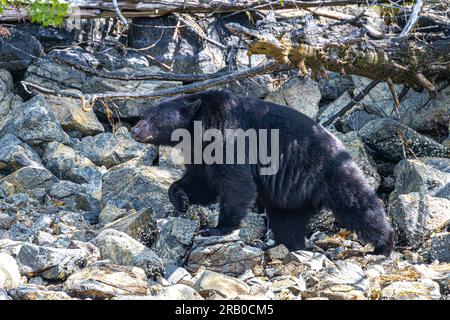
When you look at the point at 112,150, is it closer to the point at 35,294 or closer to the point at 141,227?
the point at 141,227

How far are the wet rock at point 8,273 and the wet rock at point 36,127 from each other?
382 centimetres

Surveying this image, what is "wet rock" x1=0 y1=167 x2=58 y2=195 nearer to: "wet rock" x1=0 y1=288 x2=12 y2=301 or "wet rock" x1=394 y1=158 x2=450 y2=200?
"wet rock" x1=0 y1=288 x2=12 y2=301

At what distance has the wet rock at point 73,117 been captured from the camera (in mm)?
10594

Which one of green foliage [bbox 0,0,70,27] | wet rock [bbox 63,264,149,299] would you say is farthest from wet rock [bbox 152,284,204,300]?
green foliage [bbox 0,0,70,27]

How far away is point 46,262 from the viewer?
6699 mm

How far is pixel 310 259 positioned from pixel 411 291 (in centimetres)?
122

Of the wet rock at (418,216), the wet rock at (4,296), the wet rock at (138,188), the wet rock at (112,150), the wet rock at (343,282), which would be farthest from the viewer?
the wet rock at (112,150)

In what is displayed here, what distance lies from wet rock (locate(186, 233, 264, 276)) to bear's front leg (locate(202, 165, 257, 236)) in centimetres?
55

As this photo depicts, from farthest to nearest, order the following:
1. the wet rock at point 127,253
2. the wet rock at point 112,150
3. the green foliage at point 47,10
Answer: the wet rock at point 112,150 < the green foliage at point 47,10 < the wet rock at point 127,253

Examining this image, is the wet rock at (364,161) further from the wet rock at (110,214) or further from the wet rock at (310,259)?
the wet rock at (110,214)

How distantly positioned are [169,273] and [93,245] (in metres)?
0.75

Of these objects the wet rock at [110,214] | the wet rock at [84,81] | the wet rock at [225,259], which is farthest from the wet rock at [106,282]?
the wet rock at [84,81]

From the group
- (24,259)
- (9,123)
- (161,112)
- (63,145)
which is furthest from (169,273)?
(9,123)
